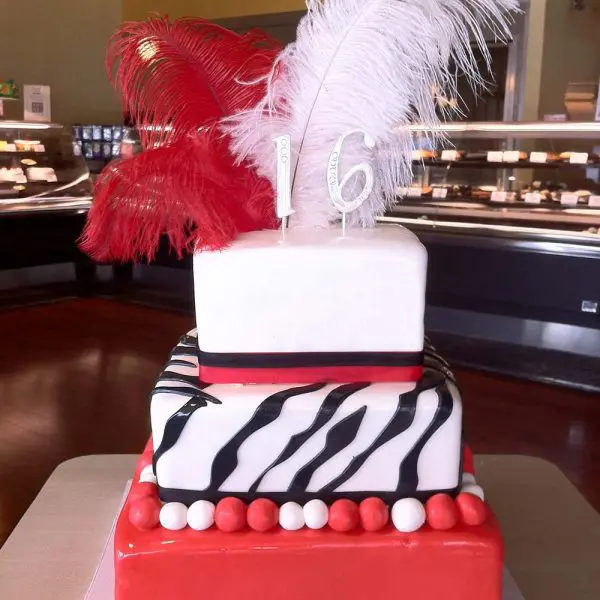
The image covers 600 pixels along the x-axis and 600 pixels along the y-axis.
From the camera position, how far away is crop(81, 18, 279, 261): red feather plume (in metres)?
1.54

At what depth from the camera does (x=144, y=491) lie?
148cm

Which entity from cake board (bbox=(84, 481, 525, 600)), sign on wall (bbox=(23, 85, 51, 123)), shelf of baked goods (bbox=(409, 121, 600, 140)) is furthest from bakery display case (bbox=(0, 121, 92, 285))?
cake board (bbox=(84, 481, 525, 600))

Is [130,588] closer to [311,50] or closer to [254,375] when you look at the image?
[254,375]

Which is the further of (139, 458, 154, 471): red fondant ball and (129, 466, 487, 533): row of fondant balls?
(139, 458, 154, 471): red fondant ball

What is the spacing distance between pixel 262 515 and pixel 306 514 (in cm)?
9

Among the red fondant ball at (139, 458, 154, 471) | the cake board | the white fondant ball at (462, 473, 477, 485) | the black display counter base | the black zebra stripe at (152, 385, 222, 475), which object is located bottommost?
the black display counter base

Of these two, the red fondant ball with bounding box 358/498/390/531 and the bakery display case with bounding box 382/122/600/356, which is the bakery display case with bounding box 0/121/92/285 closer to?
the bakery display case with bounding box 382/122/600/356

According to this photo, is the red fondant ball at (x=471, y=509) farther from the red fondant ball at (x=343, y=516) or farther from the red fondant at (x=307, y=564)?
the red fondant ball at (x=343, y=516)

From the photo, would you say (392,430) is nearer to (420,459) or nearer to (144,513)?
(420,459)

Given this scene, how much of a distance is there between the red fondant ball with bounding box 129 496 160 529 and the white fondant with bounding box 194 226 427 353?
31 centimetres

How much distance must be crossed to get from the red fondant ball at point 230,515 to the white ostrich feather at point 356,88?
63cm

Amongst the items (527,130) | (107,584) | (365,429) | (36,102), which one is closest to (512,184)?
(527,130)

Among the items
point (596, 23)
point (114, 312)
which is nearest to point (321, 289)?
point (114, 312)

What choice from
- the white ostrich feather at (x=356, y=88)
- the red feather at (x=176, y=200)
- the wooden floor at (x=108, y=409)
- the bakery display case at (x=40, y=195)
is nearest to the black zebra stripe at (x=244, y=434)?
the red feather at (x=176, y=200)
